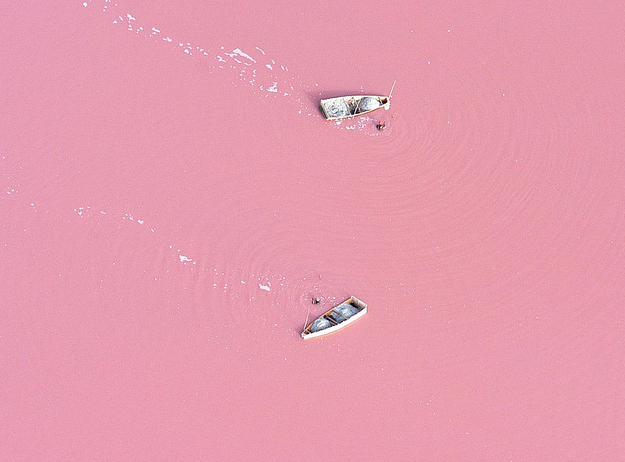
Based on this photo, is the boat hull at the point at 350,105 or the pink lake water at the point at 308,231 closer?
the pink lake water at the point at 308,231

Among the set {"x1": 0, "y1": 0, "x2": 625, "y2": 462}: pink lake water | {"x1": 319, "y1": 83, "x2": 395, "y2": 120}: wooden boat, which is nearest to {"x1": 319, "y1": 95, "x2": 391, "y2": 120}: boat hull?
{"x1": 319, "y1": 83, "x2": 395, "y2": 120}: wooden boat

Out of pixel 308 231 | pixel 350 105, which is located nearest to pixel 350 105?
pixel 350 105

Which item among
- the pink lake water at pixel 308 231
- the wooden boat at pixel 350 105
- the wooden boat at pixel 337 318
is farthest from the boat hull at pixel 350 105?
the wooden boat at pixel 337 318

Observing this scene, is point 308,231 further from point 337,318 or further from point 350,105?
point 350,105

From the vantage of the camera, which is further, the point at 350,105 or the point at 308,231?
the point at 350,105

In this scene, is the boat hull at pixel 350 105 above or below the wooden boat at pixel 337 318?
above

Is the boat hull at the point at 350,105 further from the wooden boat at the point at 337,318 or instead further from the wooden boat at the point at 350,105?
the wooden boat at the point at 337,318

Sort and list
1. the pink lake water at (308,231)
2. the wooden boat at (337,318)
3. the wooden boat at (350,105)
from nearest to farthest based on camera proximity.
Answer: the pink lake water at (308,231) → the wooden boat at (337,318) → the wooden boat at (350,105)
